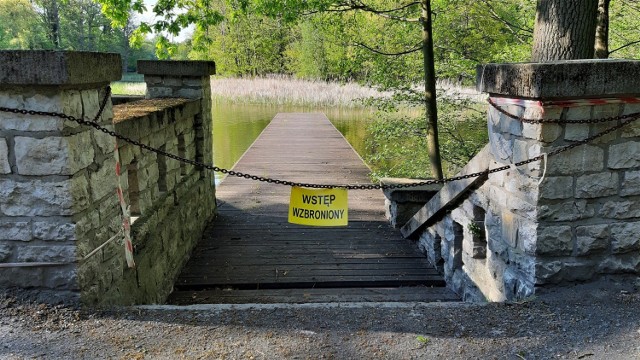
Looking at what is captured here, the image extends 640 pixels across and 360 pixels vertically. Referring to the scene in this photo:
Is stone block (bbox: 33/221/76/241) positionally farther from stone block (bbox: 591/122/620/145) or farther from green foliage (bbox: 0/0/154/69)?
green foliage (bbox: 0/0/154/69)

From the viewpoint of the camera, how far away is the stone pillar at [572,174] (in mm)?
3029

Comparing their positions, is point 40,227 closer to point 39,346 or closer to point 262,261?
point 39,346

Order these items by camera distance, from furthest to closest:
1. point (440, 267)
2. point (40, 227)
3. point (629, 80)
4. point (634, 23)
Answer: point (634, 23), point (440, 267), point (629, 80), point (40, 227)

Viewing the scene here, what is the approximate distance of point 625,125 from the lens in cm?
316

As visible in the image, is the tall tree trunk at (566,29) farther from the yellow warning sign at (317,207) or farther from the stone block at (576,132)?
the yellow warning sign at (317,207)

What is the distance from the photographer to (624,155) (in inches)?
126

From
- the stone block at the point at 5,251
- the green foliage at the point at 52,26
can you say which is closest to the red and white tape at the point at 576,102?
the stone block at the point at 5,251

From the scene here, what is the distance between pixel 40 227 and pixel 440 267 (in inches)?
155

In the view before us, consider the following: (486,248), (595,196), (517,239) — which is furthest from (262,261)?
(595,196)

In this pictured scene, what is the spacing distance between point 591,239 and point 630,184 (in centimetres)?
41

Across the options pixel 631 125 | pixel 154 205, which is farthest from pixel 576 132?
pixel 154 205

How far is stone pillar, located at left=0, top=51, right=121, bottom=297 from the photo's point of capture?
8.71 feet

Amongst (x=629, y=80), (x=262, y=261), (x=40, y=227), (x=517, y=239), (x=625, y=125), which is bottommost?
(x=262, y=261)

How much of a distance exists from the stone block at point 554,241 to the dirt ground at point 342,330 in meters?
0.25
